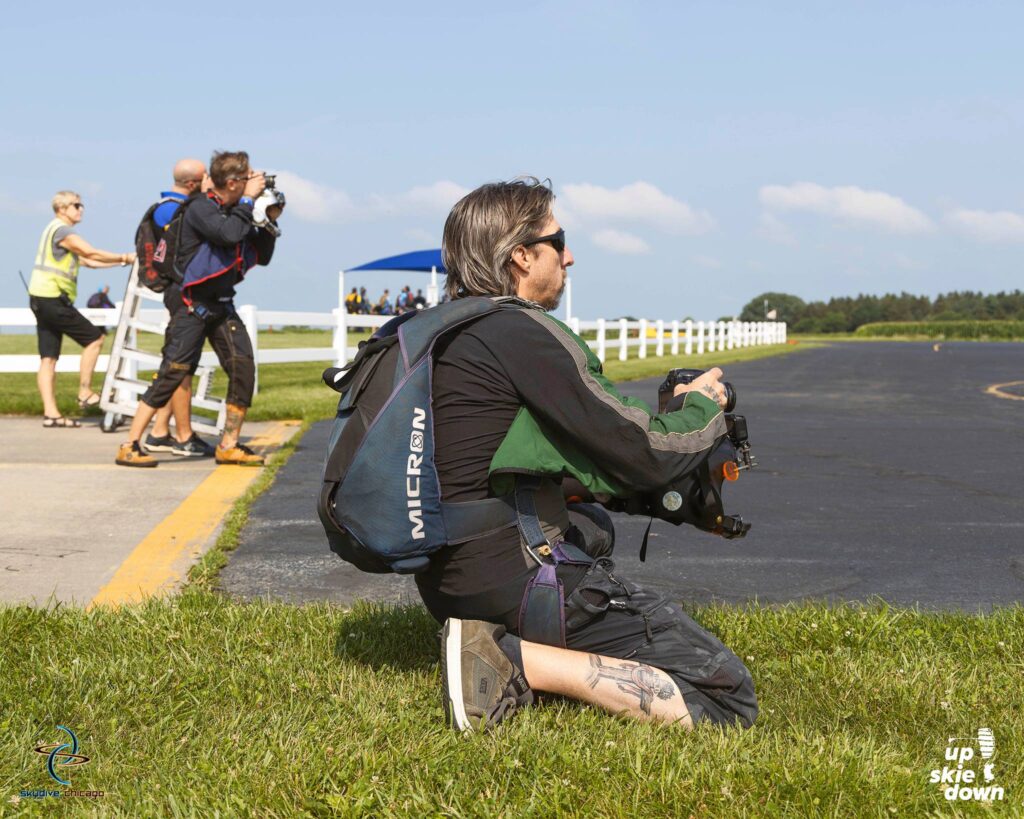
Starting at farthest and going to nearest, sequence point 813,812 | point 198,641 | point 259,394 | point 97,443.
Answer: point 259,394, point 97,443, point 198,641, point 813,812

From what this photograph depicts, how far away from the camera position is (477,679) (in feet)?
10.0

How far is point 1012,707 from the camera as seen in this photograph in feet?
10.7

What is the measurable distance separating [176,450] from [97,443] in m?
1.27

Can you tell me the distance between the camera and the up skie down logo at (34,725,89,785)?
9.22 ft

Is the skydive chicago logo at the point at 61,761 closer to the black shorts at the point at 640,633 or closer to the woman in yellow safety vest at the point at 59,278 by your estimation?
the black shorts at the point at 640,633

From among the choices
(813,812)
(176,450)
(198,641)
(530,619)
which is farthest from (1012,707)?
(176,450)

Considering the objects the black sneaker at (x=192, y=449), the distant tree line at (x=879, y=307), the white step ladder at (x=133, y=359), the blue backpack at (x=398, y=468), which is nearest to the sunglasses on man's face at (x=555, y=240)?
the blue backpack at (x=398, y=468)

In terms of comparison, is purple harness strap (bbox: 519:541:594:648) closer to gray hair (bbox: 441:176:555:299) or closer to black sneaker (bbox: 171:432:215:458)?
gray hair (bbox: 441:176:555:299)

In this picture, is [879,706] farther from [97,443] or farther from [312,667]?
[97,443]

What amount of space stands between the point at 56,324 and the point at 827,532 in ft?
25.5

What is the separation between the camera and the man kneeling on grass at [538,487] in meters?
3.04

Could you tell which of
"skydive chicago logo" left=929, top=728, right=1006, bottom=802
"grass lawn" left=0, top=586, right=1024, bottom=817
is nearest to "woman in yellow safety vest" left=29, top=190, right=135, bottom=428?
"grass lawn" left=0, top=586, right=1024, bottom=817

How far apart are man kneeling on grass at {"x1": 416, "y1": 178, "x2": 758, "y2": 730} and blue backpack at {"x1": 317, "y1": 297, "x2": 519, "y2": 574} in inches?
2.0

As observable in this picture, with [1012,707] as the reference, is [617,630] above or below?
above
